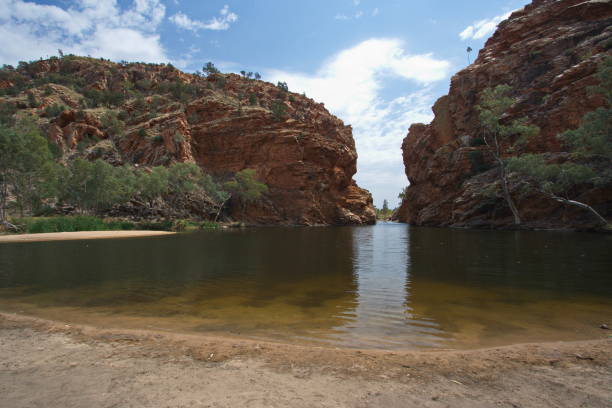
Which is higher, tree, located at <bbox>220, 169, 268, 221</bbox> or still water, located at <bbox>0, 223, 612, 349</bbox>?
tree, located at <bbox>220, 169, 268, 221</bbox>

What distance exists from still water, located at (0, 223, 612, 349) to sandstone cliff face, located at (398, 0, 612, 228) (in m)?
34.6

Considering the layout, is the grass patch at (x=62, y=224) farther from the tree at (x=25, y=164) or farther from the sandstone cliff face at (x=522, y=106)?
the sandstone cliff face at (x=522, y=106)

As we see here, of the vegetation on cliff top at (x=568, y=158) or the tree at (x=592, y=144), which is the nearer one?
the tree at (x=592, y=144)

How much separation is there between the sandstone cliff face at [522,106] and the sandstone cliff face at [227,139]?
21.0 meters

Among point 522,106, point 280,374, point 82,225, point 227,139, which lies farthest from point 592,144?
point 227,139

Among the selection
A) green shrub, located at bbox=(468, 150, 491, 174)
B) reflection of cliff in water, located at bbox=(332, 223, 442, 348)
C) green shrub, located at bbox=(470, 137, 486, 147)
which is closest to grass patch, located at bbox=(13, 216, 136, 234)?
reflection of cliff in water, located at bbox=(332, 223, 442, 348)

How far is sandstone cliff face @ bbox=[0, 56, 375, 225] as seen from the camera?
7100cm

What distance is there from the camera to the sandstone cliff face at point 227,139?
71000 millimetres

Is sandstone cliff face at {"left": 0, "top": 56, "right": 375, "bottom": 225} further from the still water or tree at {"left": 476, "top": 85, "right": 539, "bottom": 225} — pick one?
the still water

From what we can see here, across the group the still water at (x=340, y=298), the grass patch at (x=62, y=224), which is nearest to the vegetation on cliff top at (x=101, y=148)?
the grass patch at (x=62, y=224)

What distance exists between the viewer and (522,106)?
5138 cm

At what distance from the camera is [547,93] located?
49.5 meters

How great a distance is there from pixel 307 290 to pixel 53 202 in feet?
221

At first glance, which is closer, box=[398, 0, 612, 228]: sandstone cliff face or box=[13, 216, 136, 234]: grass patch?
box=[13, 216, 136, 234]: grass patch
